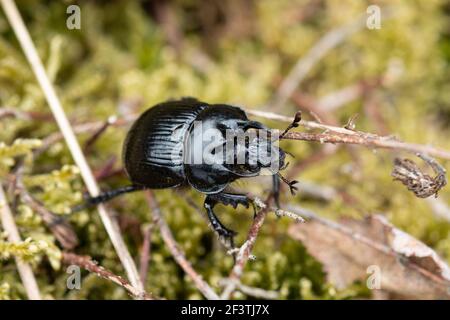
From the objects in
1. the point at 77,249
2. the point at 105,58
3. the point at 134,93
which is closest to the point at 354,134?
the point at 77,249

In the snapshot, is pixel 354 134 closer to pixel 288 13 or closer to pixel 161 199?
pixel 161 199

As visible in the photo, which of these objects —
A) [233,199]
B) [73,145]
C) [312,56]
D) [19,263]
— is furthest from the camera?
[312,56]

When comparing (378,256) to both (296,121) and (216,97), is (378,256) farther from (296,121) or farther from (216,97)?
(216,97)

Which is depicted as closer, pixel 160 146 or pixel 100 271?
pixel 100 271

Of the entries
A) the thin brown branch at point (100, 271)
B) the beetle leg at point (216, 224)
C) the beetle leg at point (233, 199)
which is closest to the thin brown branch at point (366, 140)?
the beetle leg at point (233, 199)

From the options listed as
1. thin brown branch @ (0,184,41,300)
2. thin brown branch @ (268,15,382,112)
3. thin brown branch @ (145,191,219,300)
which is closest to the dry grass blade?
thin brown branch @ (145,191,219,300)

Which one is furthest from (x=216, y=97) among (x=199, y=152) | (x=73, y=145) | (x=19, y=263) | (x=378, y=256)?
(x=19, y=263)

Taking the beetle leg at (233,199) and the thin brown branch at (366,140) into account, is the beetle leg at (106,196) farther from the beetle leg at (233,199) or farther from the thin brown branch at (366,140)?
the thin brown branch at (366,140)
